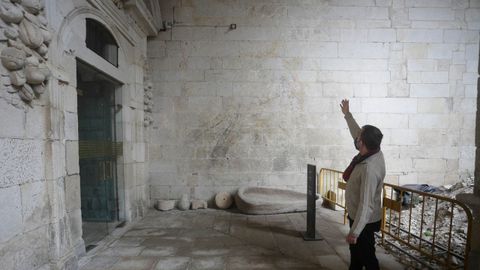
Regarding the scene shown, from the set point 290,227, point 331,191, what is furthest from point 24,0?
point 331,191

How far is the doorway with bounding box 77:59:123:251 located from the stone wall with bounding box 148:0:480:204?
43.5 inches

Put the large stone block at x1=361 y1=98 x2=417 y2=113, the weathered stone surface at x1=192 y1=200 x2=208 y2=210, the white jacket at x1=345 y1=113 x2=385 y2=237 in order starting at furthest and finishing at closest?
1. the large stone block at x1=361 y1=98 x2=417 y2=113
2. the weathered stone surface at x1=192 y1=200 x2=208 y2=210
3. the white jacket at x1=345 y1=113 x2=385 y2=237

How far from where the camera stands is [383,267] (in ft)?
8.72

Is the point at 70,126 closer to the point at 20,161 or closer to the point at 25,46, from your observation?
the point at 20,161

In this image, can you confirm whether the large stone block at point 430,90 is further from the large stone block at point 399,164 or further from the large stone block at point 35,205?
the large stone block at point 35,205

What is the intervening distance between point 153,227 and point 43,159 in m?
2.18

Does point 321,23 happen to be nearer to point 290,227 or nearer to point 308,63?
point 308,63

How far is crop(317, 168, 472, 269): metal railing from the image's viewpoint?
249cm

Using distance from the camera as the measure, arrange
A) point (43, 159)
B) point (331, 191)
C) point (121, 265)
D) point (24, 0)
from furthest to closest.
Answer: point (331, 191), point (121, 265), point (43, 159), point (24, 0)

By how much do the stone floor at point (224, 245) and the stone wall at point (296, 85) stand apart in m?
1.06

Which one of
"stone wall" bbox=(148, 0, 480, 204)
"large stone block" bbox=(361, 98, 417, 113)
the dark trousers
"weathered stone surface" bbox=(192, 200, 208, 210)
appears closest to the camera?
the dark trousers

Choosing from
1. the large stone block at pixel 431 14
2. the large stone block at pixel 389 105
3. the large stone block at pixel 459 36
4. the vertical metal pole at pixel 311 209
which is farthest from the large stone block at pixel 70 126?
the large stone block at pixel 459 36

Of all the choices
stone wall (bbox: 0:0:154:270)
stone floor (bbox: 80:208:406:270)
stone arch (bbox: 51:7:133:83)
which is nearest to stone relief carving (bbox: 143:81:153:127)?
stone arch (bbox: 51:7:133:83)

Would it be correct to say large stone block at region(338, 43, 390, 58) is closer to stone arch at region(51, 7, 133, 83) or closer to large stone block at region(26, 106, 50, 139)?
stone arch at region(51, 7, 133, 83)
